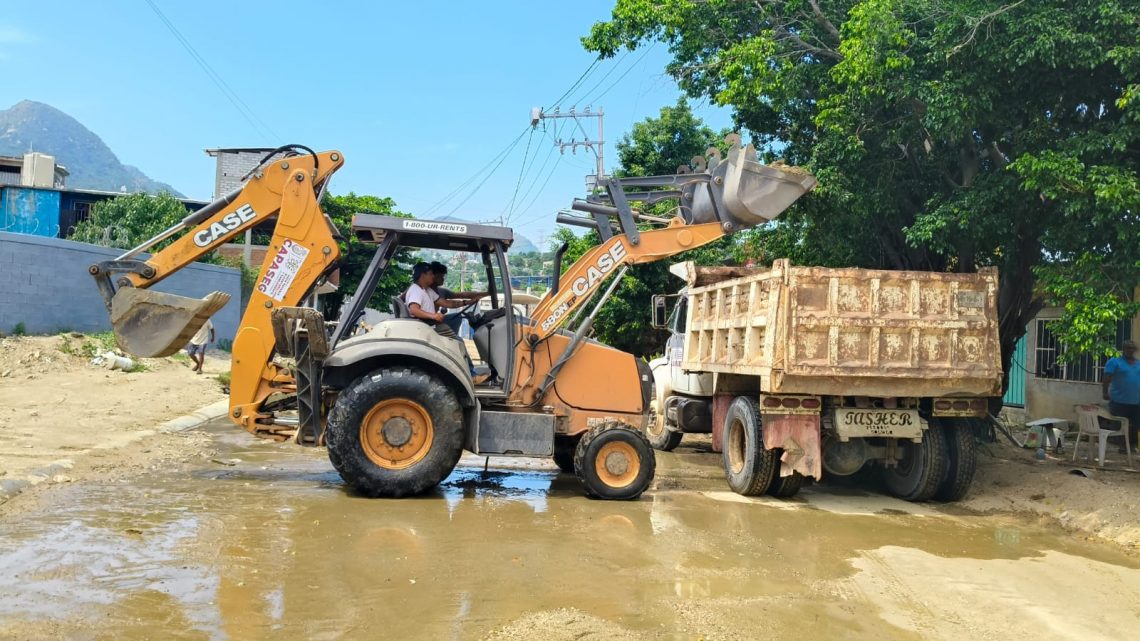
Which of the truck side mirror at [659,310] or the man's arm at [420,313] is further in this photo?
the truck side mirror at [659,310]

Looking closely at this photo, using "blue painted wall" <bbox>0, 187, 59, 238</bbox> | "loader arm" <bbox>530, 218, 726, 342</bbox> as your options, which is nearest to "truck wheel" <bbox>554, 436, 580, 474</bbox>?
"loader arm" <bbox>530, 218, 726, 342</bbox>

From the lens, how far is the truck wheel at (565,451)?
930 centimetres

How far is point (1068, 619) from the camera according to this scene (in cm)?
501

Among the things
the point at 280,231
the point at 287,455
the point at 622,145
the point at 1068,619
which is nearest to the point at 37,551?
the point at 280,231

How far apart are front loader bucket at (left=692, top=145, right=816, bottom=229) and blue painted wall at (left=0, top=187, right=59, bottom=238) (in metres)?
34.4

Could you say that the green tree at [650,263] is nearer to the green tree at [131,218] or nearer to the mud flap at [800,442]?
the mud flap at [800,442]

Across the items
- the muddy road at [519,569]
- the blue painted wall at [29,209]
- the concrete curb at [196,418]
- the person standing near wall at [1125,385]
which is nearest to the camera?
the muddy road at [519,569]

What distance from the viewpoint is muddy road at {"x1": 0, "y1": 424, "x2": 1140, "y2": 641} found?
4.52 metres

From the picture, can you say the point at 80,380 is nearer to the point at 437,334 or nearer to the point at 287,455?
the point at 287,455

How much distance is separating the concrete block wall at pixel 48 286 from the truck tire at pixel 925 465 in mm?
13398

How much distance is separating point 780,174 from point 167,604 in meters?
6.56

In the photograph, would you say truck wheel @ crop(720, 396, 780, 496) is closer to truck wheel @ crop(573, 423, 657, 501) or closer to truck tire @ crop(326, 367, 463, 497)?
truck wheel @ crop(573, 423, 657, 501)

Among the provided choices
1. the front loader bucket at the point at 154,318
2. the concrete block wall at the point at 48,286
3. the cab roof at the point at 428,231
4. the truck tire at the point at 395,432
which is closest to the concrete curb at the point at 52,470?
the front loader bucket at the point at 154,318

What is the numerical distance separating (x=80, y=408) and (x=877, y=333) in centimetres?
1019
